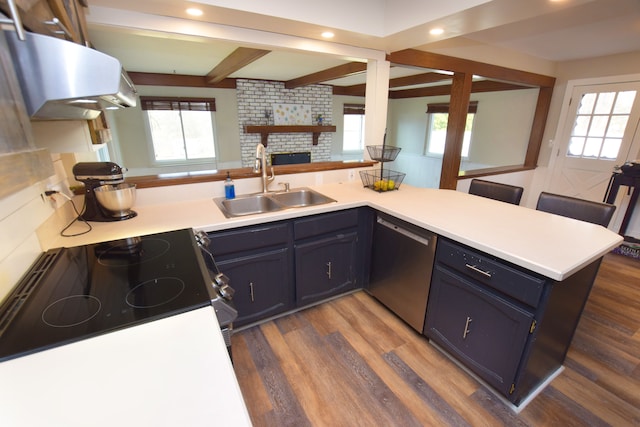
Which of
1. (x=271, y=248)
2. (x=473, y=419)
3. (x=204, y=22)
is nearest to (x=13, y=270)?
(x=271, y=248)

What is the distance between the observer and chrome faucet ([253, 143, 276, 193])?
227 cm

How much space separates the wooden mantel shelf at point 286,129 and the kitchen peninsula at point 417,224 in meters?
3.57

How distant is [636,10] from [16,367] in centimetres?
422

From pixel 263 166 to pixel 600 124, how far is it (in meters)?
4.51

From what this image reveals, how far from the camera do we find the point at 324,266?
2.19 metres

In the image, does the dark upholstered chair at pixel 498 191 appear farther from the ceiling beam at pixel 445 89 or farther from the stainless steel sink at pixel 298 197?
the ceiling beam at pixel 445 89

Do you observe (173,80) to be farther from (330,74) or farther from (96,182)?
(96,182)

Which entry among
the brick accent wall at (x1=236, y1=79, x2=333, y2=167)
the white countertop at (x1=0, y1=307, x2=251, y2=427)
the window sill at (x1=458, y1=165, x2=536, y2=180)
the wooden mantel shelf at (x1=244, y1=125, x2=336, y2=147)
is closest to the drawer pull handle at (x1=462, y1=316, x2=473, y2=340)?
the white countertop at (x1=0, y1=307, x2=251, y2=427)

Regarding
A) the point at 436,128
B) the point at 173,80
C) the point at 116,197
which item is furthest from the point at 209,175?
the point at 436,128

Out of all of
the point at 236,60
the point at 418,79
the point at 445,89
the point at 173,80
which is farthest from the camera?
the point at 445,89

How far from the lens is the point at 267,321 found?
2164 mm

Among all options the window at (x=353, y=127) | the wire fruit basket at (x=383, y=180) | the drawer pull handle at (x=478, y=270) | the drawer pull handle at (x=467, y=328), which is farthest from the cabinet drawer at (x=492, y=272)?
the window at (x=353, y=127)

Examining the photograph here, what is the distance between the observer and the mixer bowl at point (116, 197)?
5.46ft

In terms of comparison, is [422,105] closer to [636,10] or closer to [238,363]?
[636,10]
